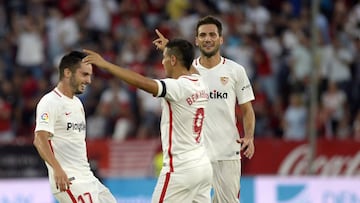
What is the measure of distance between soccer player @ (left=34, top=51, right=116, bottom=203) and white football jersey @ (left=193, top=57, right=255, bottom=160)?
144cm

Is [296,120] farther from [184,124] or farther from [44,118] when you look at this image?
[44,118]

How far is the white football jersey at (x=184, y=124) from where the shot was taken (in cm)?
1162

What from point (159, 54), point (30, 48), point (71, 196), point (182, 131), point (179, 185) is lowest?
point (71, 196)

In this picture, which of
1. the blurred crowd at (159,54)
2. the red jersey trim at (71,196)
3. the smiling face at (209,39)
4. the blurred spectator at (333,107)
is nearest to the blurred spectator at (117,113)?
the blurred crowd at (159,54)

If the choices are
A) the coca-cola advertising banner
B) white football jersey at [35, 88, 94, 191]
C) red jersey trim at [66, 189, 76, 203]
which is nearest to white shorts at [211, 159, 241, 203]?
white football jersey at [35, 88, 94, 191]

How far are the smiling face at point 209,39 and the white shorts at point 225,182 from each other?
120cm

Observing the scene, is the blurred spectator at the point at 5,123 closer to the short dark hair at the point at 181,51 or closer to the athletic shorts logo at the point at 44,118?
the athletic shorts logo at the point at 44,118

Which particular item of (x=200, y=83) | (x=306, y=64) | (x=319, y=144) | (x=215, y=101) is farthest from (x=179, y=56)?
(x=306, y=64)

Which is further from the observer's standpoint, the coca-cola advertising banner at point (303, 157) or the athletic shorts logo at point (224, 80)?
the coca-cola advertising banner at point (303, 157)

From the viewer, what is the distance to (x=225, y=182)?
13.2 meters

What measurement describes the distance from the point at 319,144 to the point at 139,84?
36.4 ft

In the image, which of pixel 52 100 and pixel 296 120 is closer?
pixel 52 100

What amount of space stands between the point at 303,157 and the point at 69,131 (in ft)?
33.8

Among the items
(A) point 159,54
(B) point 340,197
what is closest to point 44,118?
(B) point 340,197
